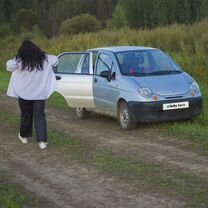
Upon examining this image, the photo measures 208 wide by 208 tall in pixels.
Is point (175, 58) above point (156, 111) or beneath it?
above

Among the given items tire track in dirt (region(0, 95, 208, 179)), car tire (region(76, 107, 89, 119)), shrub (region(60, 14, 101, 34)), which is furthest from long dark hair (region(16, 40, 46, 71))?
shrub (region(60, 14, 101, 34))

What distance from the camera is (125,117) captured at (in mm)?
11336

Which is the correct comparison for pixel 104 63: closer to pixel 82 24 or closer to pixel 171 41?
pixel 171 41

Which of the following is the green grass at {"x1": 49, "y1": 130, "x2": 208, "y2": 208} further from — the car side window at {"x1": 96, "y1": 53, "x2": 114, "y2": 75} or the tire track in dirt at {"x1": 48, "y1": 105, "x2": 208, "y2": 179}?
the car side window at {"x1": 96, "y1": 53, "x2": 114, "y2": 75}

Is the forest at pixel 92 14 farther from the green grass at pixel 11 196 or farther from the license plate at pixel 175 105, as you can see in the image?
the green grass at pixel 11 196

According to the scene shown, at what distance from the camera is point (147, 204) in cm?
638

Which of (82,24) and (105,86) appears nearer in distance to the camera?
(105,86)

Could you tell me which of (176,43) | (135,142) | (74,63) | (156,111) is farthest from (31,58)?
(176,43)

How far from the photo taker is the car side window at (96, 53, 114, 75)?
39.8 feet

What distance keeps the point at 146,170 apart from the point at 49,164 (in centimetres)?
154

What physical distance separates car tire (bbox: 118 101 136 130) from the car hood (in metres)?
0.55

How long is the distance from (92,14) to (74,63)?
179 feet

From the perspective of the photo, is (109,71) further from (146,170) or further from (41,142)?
(146,170)

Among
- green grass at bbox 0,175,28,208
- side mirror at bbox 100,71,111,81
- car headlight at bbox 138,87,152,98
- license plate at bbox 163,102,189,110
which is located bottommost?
green grass at bbox 0,175,28,208
